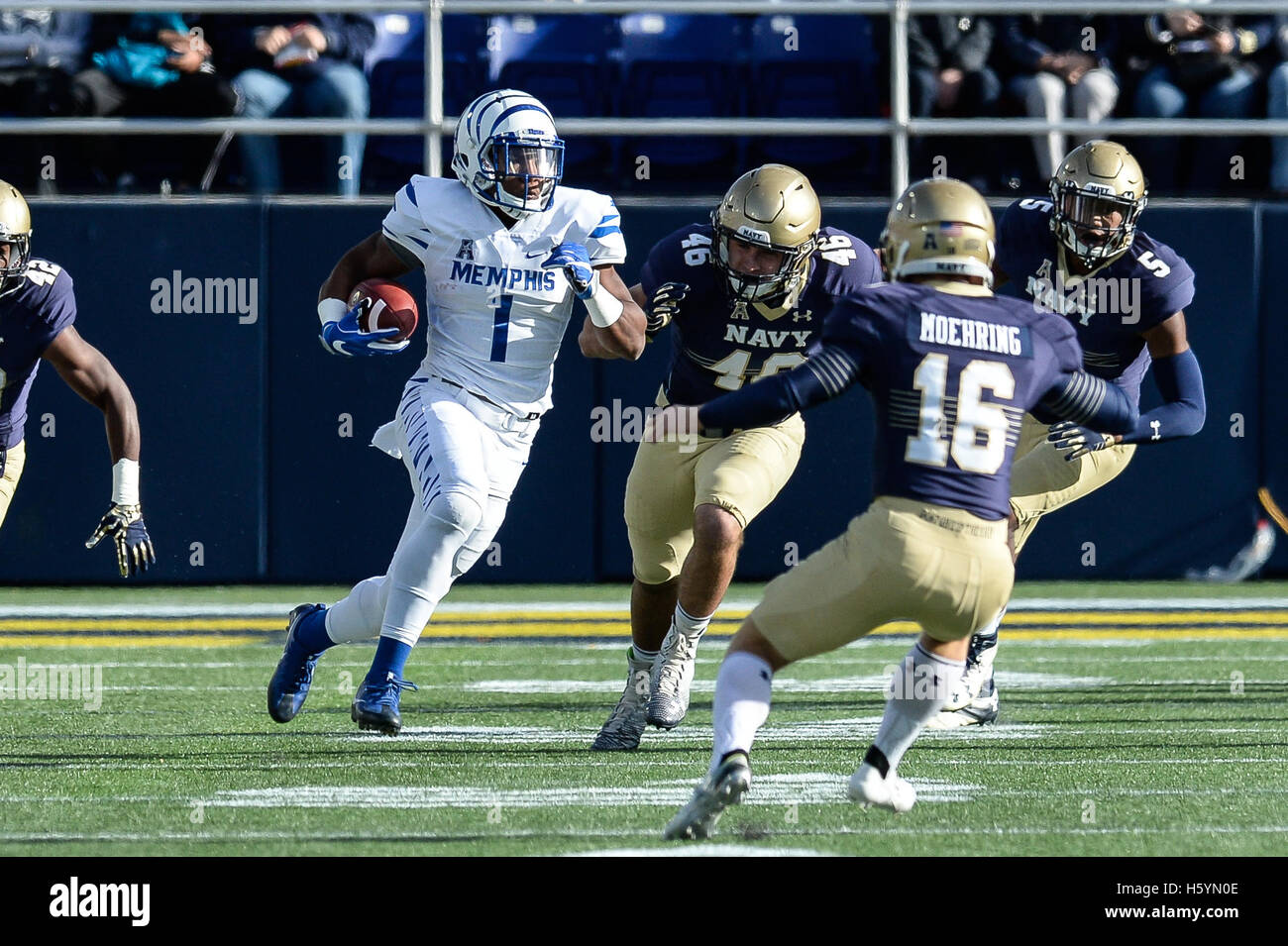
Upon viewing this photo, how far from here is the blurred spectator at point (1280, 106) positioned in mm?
9672

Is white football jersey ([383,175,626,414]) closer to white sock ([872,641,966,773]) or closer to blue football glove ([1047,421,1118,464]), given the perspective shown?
blue football glove ([1047,421,1118,464])

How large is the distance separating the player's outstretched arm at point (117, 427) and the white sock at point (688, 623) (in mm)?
1512

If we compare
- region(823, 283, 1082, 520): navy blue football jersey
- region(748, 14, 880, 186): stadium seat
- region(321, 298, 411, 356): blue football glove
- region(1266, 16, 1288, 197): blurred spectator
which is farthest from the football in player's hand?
region(1266, 16, 1288, 197): blurred spectator

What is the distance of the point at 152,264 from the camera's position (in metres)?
9.49

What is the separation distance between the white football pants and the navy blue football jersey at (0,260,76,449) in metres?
1.10

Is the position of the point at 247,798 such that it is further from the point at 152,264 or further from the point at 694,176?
the point at 694,176

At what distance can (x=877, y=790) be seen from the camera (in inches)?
157

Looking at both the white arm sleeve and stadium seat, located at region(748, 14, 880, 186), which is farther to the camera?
stadium seat, located at region(748, 14, 880, 186)

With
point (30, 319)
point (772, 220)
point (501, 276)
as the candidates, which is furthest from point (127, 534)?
point (772, 220)

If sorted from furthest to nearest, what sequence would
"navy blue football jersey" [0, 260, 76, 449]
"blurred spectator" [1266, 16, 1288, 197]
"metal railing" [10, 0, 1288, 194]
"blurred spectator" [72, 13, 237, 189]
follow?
"blurred spectator" [1266, 16, 1288, 197], "blurred spectator" [72, 13, 237, 189], "metal railing" [10, 0, 1288, 194], "navy blue football jersey" [0, 260, 76, 449]

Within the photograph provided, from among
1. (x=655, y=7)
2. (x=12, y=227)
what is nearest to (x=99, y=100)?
(x=655, y=7)

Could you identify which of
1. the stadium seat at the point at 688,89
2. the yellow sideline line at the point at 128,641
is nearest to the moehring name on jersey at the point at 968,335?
the yellow sideline line at the point at 128,641

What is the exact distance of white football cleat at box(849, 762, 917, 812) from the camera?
3.97 meters

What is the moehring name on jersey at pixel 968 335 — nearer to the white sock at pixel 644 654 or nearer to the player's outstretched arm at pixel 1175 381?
the player's outstretched arm at pixel 1175 381
